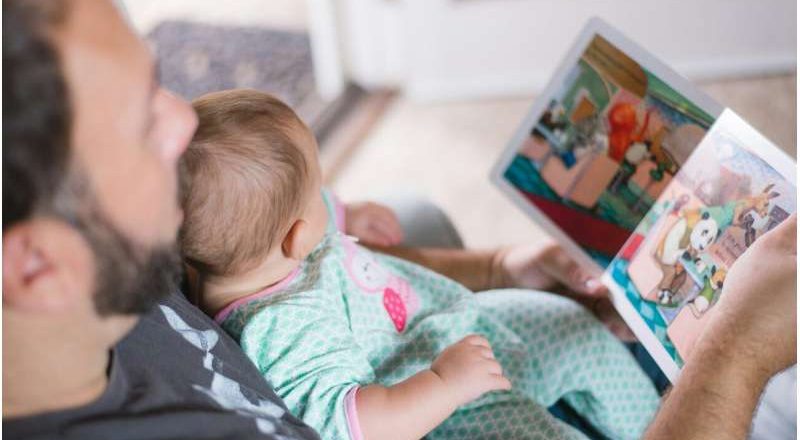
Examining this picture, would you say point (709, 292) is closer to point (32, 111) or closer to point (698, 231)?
point (698, 231)

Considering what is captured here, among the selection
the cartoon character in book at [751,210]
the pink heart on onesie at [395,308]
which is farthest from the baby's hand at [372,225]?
the cartoon character in book at [751,210]

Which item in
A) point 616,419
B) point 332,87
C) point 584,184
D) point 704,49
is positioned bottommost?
point 332,87

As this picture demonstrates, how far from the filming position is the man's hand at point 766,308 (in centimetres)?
79

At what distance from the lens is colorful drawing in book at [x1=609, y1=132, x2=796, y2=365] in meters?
0.88

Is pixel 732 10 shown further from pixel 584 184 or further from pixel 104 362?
pixel 104 362

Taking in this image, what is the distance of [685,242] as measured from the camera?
979 millimetres

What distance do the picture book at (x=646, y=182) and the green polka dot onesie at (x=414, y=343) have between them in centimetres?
11

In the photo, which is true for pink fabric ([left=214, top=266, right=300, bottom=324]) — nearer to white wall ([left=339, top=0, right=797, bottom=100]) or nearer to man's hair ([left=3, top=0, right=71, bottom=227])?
man's hair ([left=3, top=0, right=71, bottom=227])

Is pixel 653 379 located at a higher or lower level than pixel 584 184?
lower

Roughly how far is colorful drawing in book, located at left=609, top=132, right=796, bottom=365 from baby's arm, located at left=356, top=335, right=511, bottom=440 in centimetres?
23

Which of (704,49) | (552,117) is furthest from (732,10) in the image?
(552,117)

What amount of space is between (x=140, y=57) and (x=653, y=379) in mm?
879

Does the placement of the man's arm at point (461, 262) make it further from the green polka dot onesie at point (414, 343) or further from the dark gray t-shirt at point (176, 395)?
the dark gray t-shirt at point (176, 395)

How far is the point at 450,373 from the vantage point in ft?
2.95
